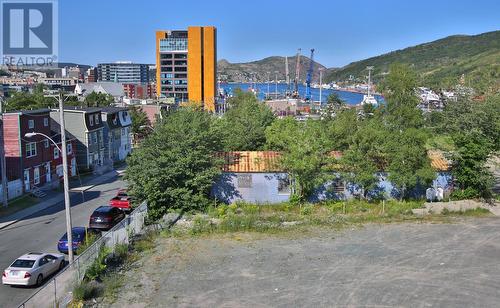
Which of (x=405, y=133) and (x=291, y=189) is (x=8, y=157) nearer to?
(x=291, y=189)

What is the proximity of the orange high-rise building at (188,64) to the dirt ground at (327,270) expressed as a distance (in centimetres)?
11893

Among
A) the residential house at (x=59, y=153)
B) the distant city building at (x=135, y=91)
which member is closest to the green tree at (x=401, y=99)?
the residential house at (x=59, y=153)

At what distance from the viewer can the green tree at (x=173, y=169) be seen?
28.6 meters

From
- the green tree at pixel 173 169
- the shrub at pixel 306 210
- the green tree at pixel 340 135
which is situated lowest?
the shrub at pixel 306 210

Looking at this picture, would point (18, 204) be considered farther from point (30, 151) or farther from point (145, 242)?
point (145, 242)

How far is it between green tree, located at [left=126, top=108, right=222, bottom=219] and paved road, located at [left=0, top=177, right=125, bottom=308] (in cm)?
535

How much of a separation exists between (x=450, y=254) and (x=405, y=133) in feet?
34.2

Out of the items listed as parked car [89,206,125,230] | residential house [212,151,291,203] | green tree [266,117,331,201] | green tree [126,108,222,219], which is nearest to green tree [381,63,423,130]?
green tree [266,117,331,201]

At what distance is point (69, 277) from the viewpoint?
17.3m

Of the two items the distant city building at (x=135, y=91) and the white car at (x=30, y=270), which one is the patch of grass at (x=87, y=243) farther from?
the distant city building at (x=135, y=91)

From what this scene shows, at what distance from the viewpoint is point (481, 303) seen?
55.3 feet

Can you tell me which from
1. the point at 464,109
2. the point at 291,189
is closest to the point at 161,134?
the point at 291,189

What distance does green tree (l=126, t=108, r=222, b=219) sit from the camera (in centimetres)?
2862

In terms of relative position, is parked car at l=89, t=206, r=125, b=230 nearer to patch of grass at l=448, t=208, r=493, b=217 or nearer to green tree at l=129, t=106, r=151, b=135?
patch of grass at l=448, t=208, r=493, b=217
